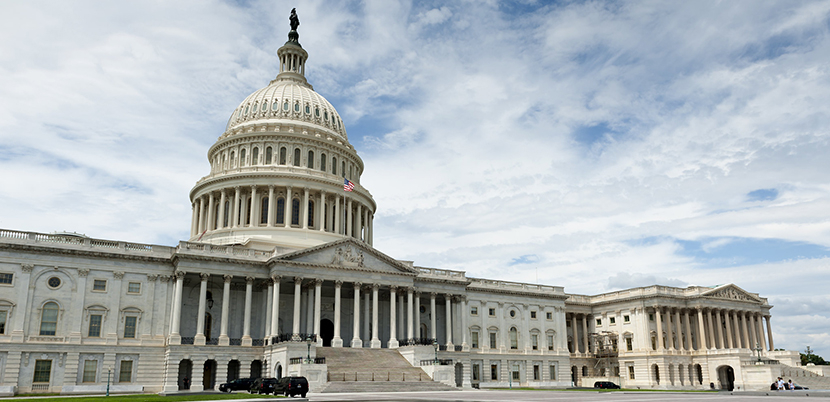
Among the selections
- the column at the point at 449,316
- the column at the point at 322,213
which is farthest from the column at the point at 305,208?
the column at the point at 449,316

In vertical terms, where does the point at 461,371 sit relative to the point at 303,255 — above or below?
below

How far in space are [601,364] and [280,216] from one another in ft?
163

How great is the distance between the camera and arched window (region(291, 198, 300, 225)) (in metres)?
76.1

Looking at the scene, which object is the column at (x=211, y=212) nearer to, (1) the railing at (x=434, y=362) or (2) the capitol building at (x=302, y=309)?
(2) the capitol building at (x=302, y=309)

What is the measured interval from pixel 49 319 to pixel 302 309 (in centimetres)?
2209

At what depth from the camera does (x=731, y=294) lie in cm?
8944

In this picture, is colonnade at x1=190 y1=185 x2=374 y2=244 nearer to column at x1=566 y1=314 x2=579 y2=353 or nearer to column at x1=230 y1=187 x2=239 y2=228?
column at x1=230 y1=187 x2=239 y2=228

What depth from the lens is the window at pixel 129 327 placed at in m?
55.6

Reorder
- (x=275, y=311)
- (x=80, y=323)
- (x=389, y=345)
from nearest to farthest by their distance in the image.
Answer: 1. (x=80, y=323)
2. (x=275, y=311)
3. (x=389, y=345)

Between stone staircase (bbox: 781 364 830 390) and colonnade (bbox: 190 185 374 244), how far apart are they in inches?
2231

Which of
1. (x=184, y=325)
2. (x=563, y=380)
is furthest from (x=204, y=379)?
(x=563, y=380)

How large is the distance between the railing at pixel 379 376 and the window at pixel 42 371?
2345cm

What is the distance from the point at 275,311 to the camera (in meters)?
58.2

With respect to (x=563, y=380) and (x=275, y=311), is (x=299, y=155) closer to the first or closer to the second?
(x=275, y=311)
